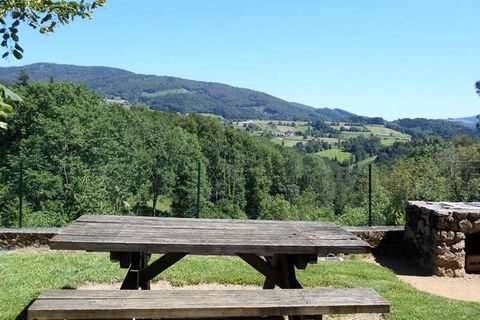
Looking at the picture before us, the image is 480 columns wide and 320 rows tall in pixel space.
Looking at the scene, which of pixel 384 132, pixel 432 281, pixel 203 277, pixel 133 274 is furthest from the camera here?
pixel 384 132

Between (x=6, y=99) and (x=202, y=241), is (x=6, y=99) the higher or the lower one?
the higher one

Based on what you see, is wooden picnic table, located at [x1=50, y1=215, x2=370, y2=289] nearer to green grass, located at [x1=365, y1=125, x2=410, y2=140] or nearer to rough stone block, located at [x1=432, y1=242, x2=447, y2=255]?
rough stone block, located at [x1=432, y1=242, x2=447, y2=255]

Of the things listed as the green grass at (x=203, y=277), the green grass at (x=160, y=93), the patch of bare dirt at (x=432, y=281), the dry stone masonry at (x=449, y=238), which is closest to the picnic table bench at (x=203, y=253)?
the green grass at (x=203, y=277)

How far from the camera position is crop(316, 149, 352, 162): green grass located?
10039 centimetres

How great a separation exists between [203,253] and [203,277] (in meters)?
2.30

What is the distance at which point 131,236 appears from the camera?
13.3 ft

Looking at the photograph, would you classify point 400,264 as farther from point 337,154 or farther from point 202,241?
point 337,154

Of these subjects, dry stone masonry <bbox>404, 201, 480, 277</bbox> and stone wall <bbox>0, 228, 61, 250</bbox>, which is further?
stone wall <bbox>0, 228, 61, 250</bbox>

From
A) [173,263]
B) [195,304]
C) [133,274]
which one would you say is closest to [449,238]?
[173,263]

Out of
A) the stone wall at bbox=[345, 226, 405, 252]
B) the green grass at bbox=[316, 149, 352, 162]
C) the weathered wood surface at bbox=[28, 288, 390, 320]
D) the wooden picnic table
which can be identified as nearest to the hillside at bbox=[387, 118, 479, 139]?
the green grass at bbox=[316, 149, 352, 162]

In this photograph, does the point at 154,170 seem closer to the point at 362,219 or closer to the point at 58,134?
the point at 58,134

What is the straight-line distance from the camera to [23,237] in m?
7.53

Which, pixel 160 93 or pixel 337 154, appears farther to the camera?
pixel 160 93

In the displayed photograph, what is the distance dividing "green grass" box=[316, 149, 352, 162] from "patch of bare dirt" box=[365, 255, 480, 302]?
92.5 m
